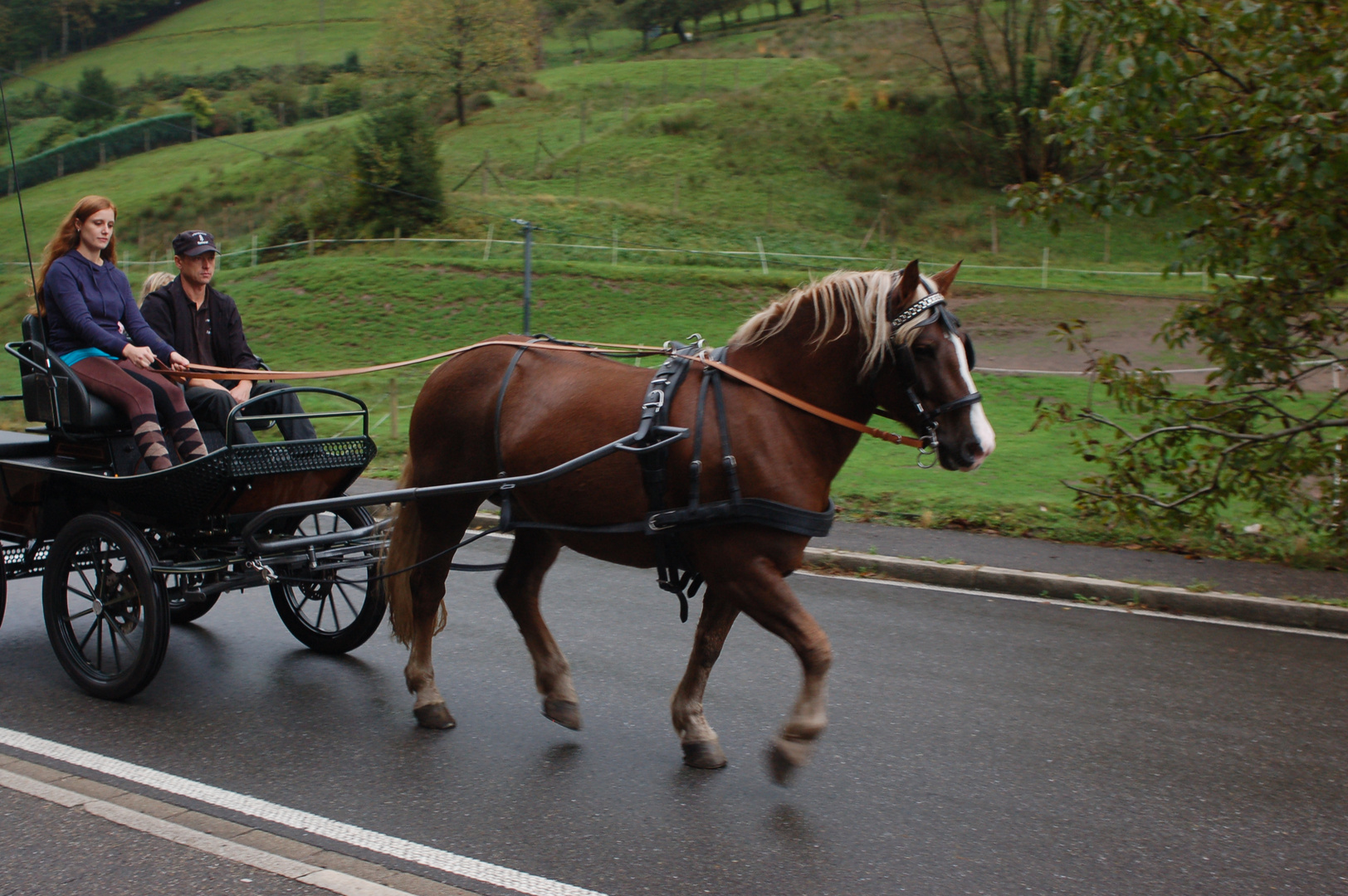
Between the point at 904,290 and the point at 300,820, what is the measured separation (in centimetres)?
289

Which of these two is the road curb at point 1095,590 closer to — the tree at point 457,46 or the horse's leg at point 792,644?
the horse's leg at point 792,644

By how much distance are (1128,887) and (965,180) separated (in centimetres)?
3813

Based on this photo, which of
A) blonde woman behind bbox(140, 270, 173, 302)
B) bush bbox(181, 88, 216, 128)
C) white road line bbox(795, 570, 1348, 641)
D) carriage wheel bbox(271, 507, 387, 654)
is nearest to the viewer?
carriage wheel bbox(271, 507, 387, 654)

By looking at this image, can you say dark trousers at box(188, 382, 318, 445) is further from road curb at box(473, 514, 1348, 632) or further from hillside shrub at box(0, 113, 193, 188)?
hillside shrub at box(0, 113, 193, 188)

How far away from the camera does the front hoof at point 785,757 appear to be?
374 centimetres

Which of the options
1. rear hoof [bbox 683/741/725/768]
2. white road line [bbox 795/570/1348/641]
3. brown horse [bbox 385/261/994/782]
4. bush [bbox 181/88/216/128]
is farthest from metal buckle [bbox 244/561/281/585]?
bush [bbox 181/88/216/128]

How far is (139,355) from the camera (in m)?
4.98

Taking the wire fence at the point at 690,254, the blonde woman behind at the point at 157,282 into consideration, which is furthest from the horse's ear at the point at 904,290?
the wire fence at the point at 690,254

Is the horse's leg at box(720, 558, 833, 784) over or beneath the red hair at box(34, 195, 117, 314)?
beneath

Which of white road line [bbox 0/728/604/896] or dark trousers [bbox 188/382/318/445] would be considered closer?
white road line [bbox 0/728/604/896]

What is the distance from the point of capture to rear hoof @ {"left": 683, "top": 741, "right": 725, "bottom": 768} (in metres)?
4.20

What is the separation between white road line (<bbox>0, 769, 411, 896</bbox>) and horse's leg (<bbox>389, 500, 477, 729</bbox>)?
128cm

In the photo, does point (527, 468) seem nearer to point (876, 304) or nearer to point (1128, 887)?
point (876, 304)

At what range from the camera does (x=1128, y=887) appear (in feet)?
10.8
